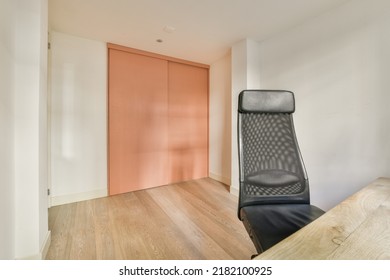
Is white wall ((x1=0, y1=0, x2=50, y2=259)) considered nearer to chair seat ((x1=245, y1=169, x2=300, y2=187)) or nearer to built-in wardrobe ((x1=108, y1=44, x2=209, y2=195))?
built-in wardrobe ((x1=108, y1=44, x2=209, y2=195))

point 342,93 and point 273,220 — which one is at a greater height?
point 342,93

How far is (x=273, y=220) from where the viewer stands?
993 mm

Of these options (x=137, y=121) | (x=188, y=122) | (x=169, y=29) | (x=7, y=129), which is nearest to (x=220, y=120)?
(x=188, y=122)

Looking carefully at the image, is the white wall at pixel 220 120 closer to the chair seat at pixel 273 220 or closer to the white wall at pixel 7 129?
the chair seat at pixel 273 220

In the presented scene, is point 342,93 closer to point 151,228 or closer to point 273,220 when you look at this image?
point 273,220

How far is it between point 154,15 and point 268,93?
1599 millimetres

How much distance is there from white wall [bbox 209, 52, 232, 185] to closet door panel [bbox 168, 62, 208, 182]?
135 millimetres

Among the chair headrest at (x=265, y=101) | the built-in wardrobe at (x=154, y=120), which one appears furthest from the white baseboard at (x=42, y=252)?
the chair headrest at (x=265, y=101)

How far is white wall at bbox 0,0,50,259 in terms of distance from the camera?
1.17 m

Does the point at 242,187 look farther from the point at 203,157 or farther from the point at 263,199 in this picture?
the point at 203,157

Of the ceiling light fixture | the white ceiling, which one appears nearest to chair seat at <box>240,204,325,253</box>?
the white ceiling

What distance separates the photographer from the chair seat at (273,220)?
0.86m

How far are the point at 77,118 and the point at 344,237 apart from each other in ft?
9.33

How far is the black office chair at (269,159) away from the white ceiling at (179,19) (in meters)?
1.23
